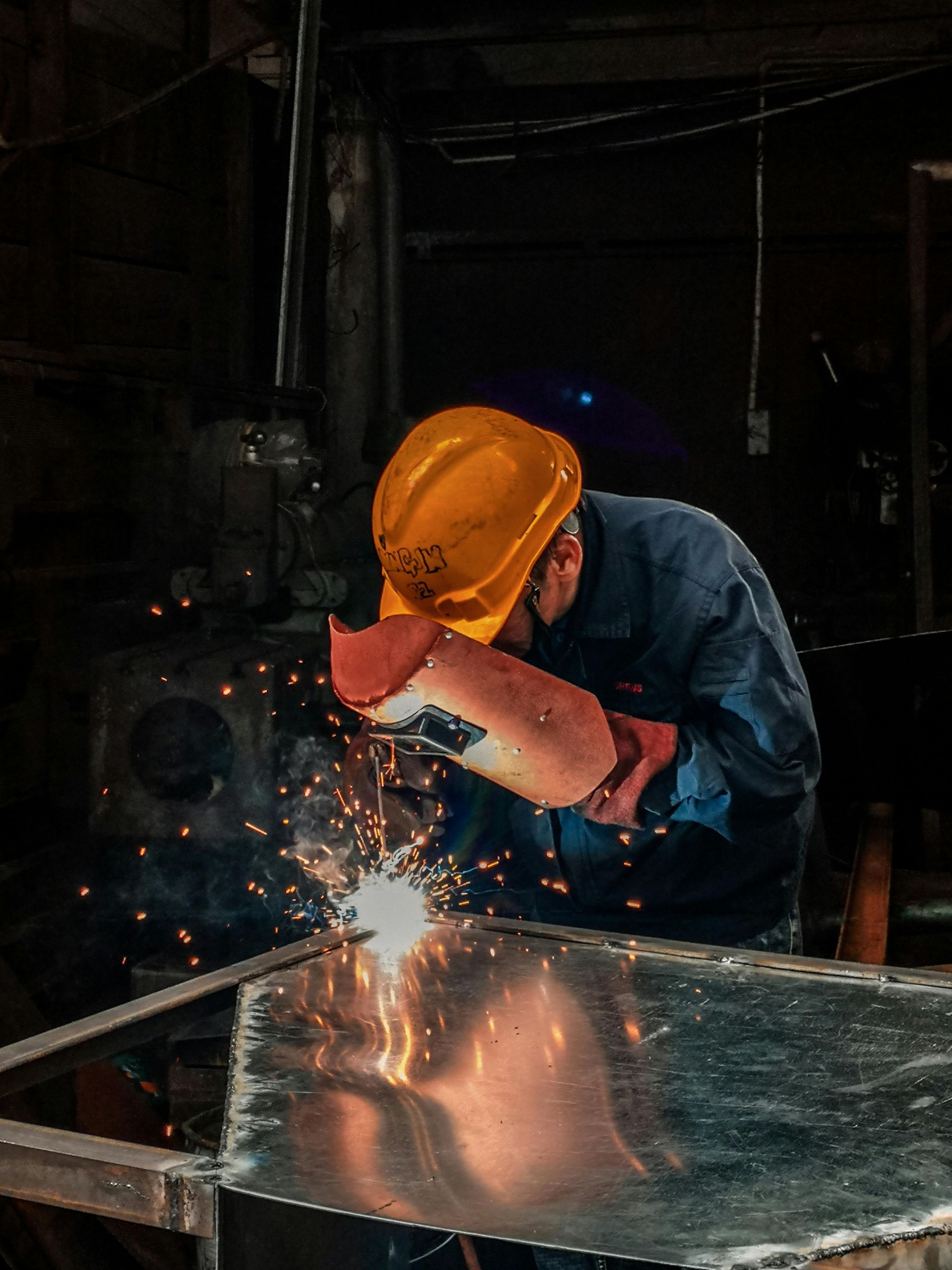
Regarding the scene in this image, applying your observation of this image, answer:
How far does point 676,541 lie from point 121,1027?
1255 mm

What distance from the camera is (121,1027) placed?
5.45 ft

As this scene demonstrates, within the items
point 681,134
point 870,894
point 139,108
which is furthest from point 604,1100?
point 681,134

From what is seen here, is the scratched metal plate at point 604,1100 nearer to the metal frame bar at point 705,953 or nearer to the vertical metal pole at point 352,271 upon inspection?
the metal frame bar at point 705,953

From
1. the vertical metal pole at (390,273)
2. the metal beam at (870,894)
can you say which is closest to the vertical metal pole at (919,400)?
the metal beam at (870,894)

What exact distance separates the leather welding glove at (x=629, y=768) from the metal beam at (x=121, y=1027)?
1.78ft

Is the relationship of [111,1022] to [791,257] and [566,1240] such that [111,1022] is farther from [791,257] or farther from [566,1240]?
[791,257]

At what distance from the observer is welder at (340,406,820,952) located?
6.50 ft

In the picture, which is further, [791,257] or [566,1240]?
[791,257]

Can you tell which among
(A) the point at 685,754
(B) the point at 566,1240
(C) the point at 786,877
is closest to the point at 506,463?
(A) the point at 685,754

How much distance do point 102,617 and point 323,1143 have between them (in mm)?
2950

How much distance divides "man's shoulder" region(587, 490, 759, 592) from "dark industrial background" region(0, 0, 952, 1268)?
5.51 feet

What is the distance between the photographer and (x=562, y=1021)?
1.67m

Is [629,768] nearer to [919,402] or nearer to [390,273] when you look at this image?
[919,402]

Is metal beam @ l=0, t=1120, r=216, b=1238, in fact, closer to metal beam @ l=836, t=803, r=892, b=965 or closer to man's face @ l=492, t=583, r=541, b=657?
man's face @ l=492, t=583, r=541, b=657
